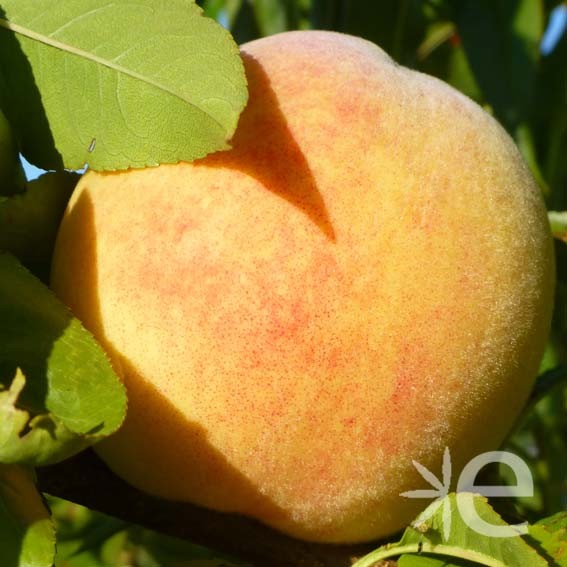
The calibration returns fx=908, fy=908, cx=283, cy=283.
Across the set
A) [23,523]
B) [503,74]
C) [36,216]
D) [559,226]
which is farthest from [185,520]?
[503,74]

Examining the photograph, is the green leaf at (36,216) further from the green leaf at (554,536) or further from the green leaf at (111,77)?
the green leaf at (554,536)

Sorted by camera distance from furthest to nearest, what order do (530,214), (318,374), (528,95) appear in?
(528,95) < (530,214) < (318,374)

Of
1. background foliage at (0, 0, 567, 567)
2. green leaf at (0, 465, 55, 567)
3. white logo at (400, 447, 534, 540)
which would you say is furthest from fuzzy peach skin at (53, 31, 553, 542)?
background foliage at (0, 0, 567, 567)

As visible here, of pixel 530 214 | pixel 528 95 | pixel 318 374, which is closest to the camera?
pixel 318 374

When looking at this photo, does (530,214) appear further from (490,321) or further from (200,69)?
(200,69)

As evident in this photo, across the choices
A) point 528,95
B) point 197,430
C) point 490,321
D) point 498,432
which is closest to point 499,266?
point 490,321

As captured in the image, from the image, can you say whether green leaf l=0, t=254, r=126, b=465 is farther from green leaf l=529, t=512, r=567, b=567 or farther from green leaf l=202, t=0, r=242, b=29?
green leaf l=202, t=0, r=242, b=29

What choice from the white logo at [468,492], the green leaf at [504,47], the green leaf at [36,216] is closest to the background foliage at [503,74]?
the green leaf at [504,47]
